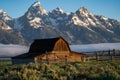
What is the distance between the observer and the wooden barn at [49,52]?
77688mm

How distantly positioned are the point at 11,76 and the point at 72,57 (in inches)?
2052

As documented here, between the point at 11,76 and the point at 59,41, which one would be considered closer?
the point at 11,76

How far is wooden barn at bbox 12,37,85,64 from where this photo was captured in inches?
3059

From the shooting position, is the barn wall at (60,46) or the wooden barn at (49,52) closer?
the wooden barn at (49,52)

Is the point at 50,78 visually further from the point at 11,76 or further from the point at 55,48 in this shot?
the point at 55,48

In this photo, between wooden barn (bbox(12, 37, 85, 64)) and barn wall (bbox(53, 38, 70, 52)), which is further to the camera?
barn wall (bbox(53, 38, 70, 52))

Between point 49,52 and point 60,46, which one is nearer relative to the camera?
point 49,52

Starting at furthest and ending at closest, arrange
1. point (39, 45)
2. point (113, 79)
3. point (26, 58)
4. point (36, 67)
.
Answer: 1. point (39, 45)
2. point (26, 58)
3. point (36, 67)
4. point (113, 79)

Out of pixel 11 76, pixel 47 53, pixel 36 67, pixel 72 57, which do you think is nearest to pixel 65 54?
pixel 72 57

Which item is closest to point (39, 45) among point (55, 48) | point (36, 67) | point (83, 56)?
point (55, 48)

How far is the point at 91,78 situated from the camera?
32531 millimetres

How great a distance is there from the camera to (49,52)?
80.5 m

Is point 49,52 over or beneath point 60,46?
beneath

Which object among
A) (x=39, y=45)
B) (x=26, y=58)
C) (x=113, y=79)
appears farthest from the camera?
(x=39, y=45)
